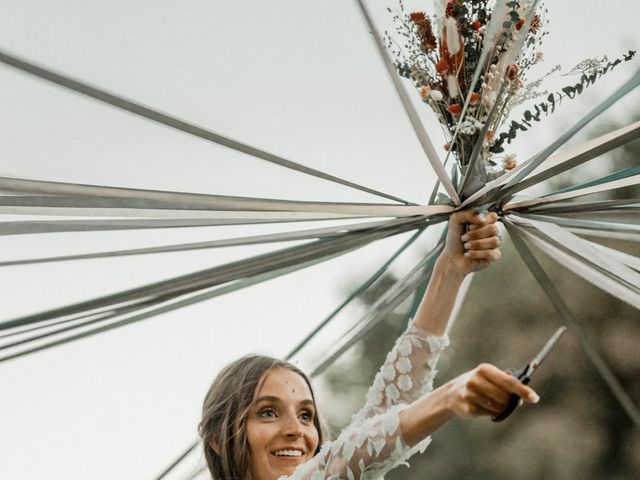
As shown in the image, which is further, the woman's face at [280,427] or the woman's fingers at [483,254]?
the woman's face at [280,427]

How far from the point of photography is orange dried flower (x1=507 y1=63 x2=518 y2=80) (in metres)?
3.03

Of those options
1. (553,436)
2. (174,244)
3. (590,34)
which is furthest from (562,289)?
(174,244)

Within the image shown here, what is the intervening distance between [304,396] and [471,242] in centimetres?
82

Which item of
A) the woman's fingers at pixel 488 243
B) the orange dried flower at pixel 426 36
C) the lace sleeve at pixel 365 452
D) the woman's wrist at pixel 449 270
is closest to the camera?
the lace sleeve at pixel 365 452

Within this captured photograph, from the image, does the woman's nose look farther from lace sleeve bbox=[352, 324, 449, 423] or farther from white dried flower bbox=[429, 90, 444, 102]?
white dried flower bbox=[429, 90, 444, 102]

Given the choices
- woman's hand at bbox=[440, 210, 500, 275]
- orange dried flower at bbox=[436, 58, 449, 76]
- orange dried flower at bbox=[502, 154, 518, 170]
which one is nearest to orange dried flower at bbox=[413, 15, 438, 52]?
orange dried flower at bbox=[436, 58, 449, 76]

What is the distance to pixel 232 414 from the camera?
3.26 metres

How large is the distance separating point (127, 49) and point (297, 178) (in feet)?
2.95

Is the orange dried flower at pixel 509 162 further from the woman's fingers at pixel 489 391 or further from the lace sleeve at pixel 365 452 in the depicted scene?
the woman's fingers at pixel 489 391

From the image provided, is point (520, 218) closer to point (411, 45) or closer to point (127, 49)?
point (411, 45)

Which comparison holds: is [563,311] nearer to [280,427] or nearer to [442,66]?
[442,66]

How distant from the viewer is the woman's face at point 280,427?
10.1 ft

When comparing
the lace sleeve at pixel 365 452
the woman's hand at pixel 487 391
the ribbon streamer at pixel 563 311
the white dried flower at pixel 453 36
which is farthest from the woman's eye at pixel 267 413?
the woman's hand at pixel 487 391

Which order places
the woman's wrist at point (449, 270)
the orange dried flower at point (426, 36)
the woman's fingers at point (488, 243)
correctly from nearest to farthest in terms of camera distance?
the woman's fingers at point (488, 243) < the woman's wrist at point (449, 270) < the orange dried flower at point (426, 36)
